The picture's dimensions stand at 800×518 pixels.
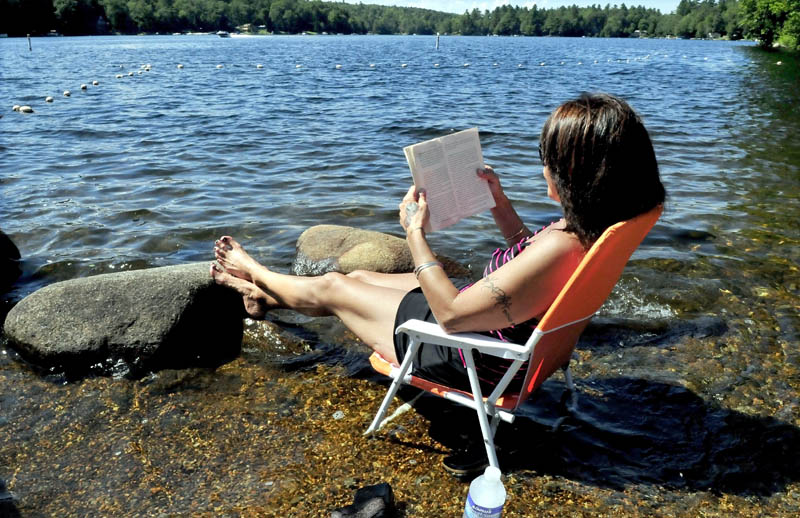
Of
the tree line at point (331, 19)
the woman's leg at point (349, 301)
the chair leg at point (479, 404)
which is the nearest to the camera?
the chair leg at point (479, 404)

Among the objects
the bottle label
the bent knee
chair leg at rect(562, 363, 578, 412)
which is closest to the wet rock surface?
chair leg at rect(562, 363, 578, 412)

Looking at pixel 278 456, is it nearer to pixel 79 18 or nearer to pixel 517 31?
pixel 79 18

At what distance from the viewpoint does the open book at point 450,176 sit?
120 inches

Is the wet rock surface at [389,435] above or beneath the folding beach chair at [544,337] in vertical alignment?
beneath

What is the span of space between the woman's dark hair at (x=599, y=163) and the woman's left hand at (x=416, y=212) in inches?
24.3

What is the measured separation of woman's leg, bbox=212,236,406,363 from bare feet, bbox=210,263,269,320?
17 centimetres

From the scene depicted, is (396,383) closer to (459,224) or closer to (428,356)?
(428,356)

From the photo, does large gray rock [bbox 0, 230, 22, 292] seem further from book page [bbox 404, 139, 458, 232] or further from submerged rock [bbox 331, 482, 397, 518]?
book page [bbox 404, 139, 458, 232]

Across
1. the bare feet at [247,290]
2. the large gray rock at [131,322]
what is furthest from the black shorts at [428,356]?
the large gray rock at [131,322]

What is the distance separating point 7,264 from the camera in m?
5.95

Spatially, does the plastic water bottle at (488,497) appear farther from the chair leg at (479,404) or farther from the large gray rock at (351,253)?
the large gray rock at (351,253)

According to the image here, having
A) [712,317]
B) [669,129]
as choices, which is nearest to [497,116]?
[669,129]

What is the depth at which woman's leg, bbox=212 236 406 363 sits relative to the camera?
3.54 metres

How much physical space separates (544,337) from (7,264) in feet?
17.5
